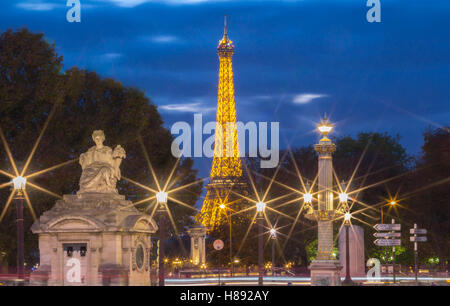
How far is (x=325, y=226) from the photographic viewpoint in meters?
50.8

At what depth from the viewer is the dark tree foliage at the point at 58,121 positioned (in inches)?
2492

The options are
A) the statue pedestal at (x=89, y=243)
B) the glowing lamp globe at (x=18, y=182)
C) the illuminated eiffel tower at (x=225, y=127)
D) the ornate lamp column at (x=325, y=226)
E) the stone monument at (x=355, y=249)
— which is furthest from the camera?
the illuminated eiffel tower at (x=225, y=127)

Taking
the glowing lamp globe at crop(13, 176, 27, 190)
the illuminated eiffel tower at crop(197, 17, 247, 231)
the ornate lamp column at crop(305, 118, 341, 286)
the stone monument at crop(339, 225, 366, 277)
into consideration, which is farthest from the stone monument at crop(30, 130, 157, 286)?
the illuminated eiffel tower at crop(197, 17, 247, 231)

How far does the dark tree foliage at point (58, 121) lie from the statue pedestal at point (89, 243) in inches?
704

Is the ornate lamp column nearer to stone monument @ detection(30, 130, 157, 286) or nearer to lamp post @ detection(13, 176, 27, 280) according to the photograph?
stone monument @ detection(30, 130, 157, 286)

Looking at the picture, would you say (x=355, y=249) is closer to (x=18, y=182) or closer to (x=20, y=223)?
(x=18, y=182)

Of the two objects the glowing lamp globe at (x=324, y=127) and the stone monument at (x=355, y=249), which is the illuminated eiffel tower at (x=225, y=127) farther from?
the glowing lamp globe at (x=324, y=127)

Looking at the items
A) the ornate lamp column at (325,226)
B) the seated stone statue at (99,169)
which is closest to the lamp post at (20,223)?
the seated stone statue at (99,169)

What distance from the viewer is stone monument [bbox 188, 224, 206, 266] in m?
87.9

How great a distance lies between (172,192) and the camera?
7519 cm

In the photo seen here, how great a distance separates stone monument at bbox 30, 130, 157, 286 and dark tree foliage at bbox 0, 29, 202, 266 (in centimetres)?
1767

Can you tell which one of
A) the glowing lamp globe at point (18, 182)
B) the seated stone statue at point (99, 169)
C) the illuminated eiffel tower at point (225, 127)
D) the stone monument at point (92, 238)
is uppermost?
the illuminated eiffel tower at point (225, 127)
